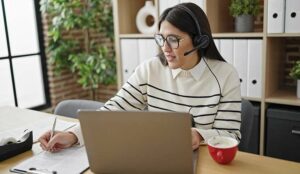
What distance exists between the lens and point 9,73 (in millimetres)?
3131

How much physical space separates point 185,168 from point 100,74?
2.31 meters

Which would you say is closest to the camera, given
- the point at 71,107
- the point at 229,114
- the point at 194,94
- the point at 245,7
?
the point at 229,114

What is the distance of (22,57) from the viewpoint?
3.24 m

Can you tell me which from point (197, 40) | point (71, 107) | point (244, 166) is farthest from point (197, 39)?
point (71, 107)

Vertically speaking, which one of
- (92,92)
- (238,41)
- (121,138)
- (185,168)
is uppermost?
(238,41)

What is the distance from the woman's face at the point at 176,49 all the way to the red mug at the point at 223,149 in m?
0.43

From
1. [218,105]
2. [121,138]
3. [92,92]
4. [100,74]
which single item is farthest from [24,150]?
[92,92]

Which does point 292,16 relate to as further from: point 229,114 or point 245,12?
Result: point 229,114

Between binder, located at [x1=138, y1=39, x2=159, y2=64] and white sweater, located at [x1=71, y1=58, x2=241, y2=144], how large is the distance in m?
1.04

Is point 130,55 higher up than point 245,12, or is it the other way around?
point 245,12

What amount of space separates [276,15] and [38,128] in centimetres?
157

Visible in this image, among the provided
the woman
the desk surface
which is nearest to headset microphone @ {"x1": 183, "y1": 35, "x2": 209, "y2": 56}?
the woman

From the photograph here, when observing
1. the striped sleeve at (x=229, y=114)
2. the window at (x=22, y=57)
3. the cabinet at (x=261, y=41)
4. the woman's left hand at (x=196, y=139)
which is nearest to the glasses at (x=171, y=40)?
the striped sleeve at (x=229, y=114)

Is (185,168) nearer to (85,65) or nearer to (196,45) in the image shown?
(196,45)
